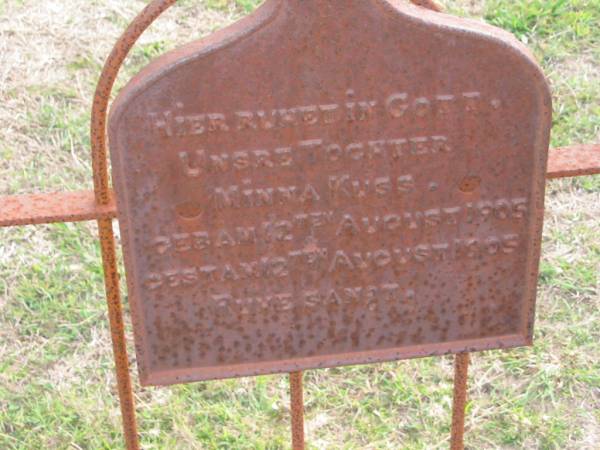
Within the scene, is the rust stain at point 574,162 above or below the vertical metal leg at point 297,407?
above

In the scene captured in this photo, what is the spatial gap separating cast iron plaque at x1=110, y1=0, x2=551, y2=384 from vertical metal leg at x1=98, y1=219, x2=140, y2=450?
77mm

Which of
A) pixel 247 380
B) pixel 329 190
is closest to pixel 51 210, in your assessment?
pixel 329 190

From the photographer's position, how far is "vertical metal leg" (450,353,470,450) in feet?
5.46

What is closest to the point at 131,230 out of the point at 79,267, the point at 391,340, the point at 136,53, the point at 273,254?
the point at 273,254

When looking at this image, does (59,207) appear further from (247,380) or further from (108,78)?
(247,380)

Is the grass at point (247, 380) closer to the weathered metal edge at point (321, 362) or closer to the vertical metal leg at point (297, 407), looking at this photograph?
the vertical metal leg at point (297, 407)

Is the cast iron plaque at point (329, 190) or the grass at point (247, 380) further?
the grass at point (247, 380)

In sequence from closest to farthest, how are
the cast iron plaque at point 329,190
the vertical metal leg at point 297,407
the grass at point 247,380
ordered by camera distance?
the cast iron plaque at point 329,190 → the vertical metal leg at point 297,407 → the grass at point 247,380

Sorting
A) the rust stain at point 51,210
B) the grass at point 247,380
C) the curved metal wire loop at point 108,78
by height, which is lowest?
the grass at point 247,380

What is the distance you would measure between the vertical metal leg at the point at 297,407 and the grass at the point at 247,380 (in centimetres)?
65

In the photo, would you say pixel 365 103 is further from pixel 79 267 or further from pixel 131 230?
pixel 79 267

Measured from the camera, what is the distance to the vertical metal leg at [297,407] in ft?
5.33

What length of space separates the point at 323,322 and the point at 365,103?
13.9 inches

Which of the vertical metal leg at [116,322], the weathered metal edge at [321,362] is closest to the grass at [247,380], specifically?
the vertical metal leg at [116,322]
